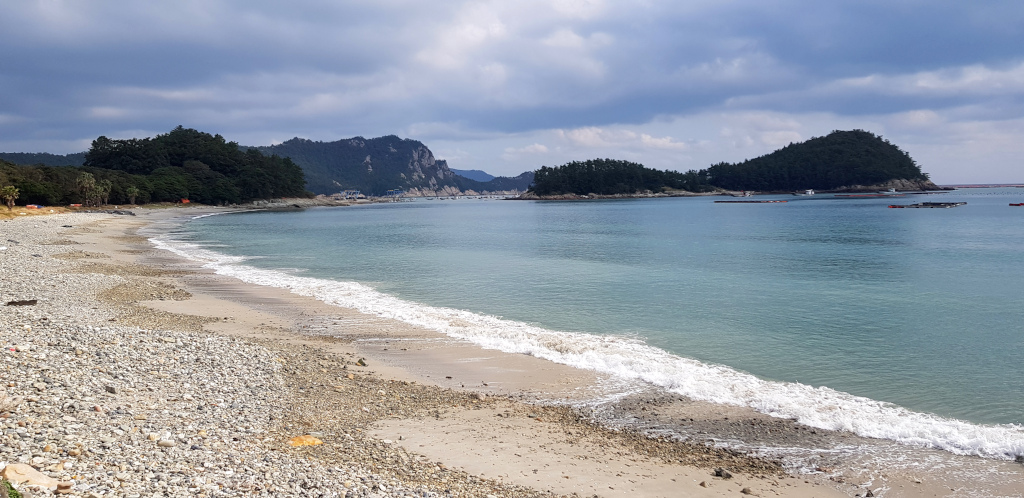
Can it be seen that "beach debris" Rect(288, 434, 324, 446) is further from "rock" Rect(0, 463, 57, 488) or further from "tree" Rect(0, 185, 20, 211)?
"tree" Rect(0, 185, 20, 211)

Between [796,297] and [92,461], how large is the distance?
21036mm

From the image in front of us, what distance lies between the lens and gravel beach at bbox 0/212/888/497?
5.75m

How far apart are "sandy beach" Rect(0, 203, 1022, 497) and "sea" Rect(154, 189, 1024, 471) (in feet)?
3.97

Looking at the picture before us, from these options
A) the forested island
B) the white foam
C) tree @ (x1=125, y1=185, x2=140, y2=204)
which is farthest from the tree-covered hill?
the white foam

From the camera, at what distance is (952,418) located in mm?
9477

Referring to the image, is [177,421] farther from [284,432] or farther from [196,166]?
[196,166]

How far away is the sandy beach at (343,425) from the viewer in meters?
5.91

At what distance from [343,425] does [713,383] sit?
21.8 ft

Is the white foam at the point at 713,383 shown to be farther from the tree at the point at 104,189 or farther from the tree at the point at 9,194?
the tree at the point at 104,189

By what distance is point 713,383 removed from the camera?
11008 mm

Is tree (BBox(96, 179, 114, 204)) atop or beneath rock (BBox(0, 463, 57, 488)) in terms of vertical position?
atop

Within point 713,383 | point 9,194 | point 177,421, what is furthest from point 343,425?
point 9,194

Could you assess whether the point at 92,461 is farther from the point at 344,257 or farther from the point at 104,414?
the point at 344,257

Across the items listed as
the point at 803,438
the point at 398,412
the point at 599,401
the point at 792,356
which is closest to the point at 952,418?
the point at 803,438
